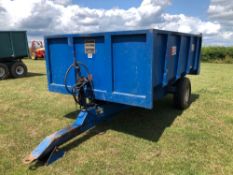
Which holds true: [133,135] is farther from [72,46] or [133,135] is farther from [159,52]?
[72,46]

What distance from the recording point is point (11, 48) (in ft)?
34.4

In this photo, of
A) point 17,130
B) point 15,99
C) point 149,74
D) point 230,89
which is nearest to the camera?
point 149,74

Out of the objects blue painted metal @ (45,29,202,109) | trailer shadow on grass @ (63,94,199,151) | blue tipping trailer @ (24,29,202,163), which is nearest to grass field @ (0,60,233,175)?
trailer shadow on grass @ (63,94,199,151)

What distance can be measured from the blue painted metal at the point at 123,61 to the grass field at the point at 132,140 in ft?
2.34

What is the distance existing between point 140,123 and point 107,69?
1500 mm

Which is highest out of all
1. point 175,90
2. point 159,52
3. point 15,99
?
point 159,52

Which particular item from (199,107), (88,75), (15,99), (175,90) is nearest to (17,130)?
(88,75)

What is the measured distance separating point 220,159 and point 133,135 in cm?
139

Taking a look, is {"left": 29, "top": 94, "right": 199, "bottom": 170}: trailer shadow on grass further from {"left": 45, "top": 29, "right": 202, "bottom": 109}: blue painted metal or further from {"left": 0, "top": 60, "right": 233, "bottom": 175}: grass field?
{"left": 45, "top": 29, "right": 202, "bottom": 109}: blue painted metal

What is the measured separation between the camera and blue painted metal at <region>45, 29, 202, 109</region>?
3119mm

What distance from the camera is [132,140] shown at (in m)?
3.77

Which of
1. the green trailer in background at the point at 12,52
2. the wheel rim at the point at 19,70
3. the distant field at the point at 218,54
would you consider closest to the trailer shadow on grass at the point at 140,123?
the green trailer in background at the point at 12,52

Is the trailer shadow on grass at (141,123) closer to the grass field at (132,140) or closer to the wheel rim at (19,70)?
the grass field at (132,140)

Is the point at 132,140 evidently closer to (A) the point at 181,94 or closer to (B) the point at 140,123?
(B) the point at 140,123
